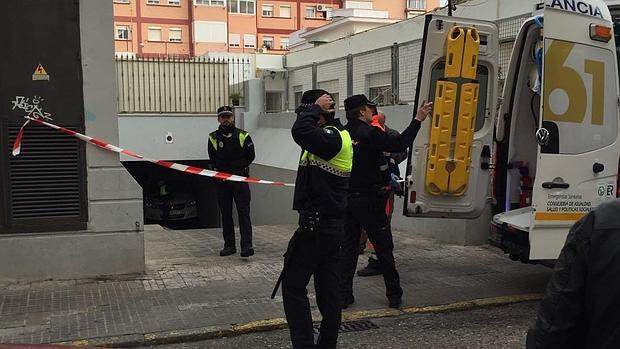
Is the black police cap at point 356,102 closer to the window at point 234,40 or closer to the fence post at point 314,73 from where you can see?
the fence post at point 314,73

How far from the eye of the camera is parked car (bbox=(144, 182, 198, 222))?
54.5 ft

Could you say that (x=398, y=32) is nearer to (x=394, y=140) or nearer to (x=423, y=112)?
(x=423, y=112)

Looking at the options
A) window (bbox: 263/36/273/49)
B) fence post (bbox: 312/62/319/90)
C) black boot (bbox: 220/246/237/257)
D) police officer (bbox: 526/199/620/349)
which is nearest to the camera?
police officer (bbox: 526/199/620/349)

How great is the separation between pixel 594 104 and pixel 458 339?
2.34 meters

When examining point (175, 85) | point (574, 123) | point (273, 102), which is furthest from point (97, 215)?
point (273, 102)

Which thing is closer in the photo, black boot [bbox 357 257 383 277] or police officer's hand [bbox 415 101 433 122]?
police officer's hand [bbox 415 101 433 122]

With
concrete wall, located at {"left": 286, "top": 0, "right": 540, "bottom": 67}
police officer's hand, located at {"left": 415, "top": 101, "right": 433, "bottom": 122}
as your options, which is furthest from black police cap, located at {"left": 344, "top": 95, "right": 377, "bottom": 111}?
concrete wall, located at {"left": 286, "top": 0, "right": 540, "bottom": 67}

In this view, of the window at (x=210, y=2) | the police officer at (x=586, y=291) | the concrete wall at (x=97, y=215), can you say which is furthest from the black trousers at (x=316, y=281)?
the window at (x=210, y=2)

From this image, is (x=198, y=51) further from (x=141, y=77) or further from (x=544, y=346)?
(x=544, y=346)

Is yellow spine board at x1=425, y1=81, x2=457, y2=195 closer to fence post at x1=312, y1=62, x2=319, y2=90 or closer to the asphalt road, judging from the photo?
the asphalt road

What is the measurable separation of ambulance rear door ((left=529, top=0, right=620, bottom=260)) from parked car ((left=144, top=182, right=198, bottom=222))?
13.0m

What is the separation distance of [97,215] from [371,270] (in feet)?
10.0

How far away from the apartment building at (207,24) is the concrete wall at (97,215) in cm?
4888

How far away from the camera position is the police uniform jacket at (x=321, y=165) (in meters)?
3.98
